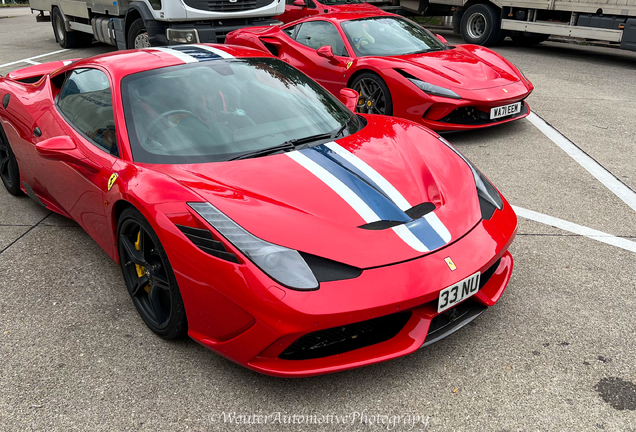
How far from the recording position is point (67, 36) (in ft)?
40.2

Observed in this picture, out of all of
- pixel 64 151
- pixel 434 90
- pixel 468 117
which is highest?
pixel 64 151

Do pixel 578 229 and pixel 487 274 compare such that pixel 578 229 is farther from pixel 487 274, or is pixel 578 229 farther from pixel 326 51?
pixel 326 51

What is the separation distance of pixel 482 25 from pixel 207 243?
36.9 feet

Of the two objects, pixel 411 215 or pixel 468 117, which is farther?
pixel 468 117

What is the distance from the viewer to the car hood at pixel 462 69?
18.0 feet

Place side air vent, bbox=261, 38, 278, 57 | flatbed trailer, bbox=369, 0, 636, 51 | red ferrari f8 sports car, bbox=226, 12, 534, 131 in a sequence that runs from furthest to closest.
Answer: flatbed trailer, bbox=369, 0, 636, 51, side air vent, bbox=261, 38, 278, 57, red ferrari f8 sports car, bbox=226, 12, 534, 131

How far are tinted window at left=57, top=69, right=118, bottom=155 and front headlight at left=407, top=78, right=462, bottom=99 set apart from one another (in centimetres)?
313

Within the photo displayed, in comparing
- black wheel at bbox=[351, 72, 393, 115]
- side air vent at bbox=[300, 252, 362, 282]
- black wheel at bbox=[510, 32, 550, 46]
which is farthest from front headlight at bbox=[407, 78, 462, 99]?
black wheel at bbox=[510, 32, 550, 46]

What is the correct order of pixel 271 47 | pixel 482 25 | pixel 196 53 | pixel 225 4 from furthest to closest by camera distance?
pixel 482 25
pixel 225 4
pixel 271 47
pixel 196 53

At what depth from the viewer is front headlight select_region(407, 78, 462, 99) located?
532cm

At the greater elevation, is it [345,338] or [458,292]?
[458,292]

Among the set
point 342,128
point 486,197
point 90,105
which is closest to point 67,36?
point 90,105

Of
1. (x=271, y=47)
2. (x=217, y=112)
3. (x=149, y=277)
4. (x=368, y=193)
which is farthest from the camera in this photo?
(x=271, y=47)

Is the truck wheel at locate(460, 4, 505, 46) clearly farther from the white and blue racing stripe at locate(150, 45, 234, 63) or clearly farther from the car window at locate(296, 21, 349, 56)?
the white and blue racing stripe at locate(150, 45, 234, 63)
